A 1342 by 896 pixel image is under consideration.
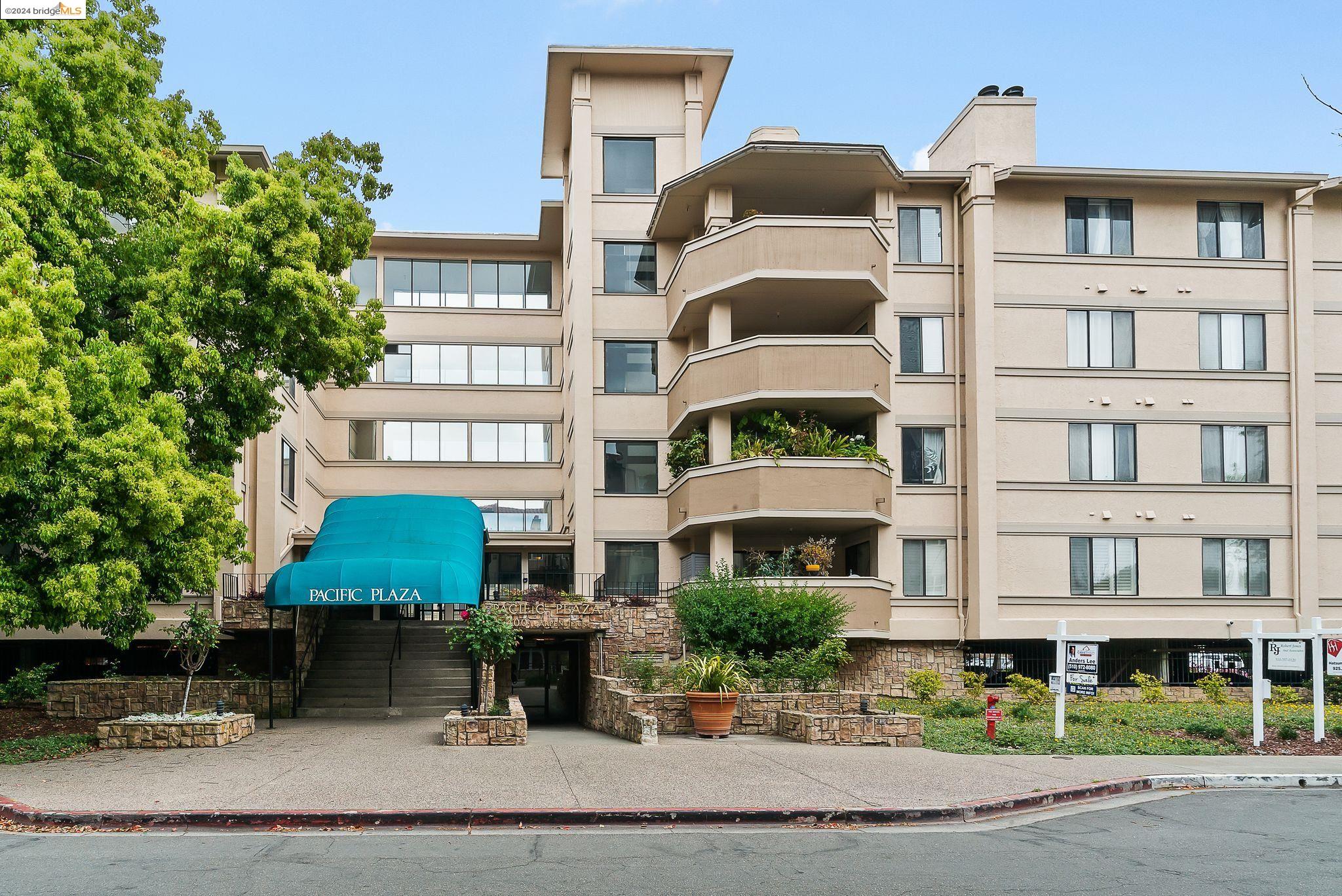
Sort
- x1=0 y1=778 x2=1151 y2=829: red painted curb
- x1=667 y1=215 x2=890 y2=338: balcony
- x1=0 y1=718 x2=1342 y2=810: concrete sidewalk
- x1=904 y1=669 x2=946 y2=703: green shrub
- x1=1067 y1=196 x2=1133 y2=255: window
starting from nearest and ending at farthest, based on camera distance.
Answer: x1=0 y1=778 x2=1151 y2=829: red painted curb
x1=0 y1=718 x2=1342 y2=810: concrete sidewalk
x1=904 y1=669 x2=946 y2=703: green shrub
x1=667 y1=215 x2=890 y2=338: balcony
x1=1067 y1=196 x2=1133 y2=255: window

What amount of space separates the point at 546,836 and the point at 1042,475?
78.3 feet

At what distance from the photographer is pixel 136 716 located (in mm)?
20406

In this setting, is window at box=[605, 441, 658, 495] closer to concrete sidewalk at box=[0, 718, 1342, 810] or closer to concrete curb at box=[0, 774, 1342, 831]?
concrete sidewalk at box=[0, 718, 1342, 810]

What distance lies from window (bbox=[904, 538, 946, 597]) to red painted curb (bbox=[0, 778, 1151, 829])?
64.0 ft

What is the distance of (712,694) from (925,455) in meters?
13.8

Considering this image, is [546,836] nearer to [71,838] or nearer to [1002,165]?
[71,838]

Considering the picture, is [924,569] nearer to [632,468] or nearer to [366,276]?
[632,468]

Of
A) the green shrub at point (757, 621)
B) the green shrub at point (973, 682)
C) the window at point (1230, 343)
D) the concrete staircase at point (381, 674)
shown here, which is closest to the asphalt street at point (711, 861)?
the green shrub at point (757, 621)

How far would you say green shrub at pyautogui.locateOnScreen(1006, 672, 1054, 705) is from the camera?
92.8 feet

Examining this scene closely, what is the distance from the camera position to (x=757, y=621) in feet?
84.1

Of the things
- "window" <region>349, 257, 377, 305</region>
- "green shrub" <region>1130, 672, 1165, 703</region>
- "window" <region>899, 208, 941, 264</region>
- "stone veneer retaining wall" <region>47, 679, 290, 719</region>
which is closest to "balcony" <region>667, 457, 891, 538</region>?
"window" <region>899, 208, 941, 264</region>

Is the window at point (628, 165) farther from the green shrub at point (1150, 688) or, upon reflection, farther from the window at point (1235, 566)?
the green shrub at point (1150, 688)

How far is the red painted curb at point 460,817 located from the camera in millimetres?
12164

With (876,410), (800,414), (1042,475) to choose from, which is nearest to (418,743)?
(800,414)
